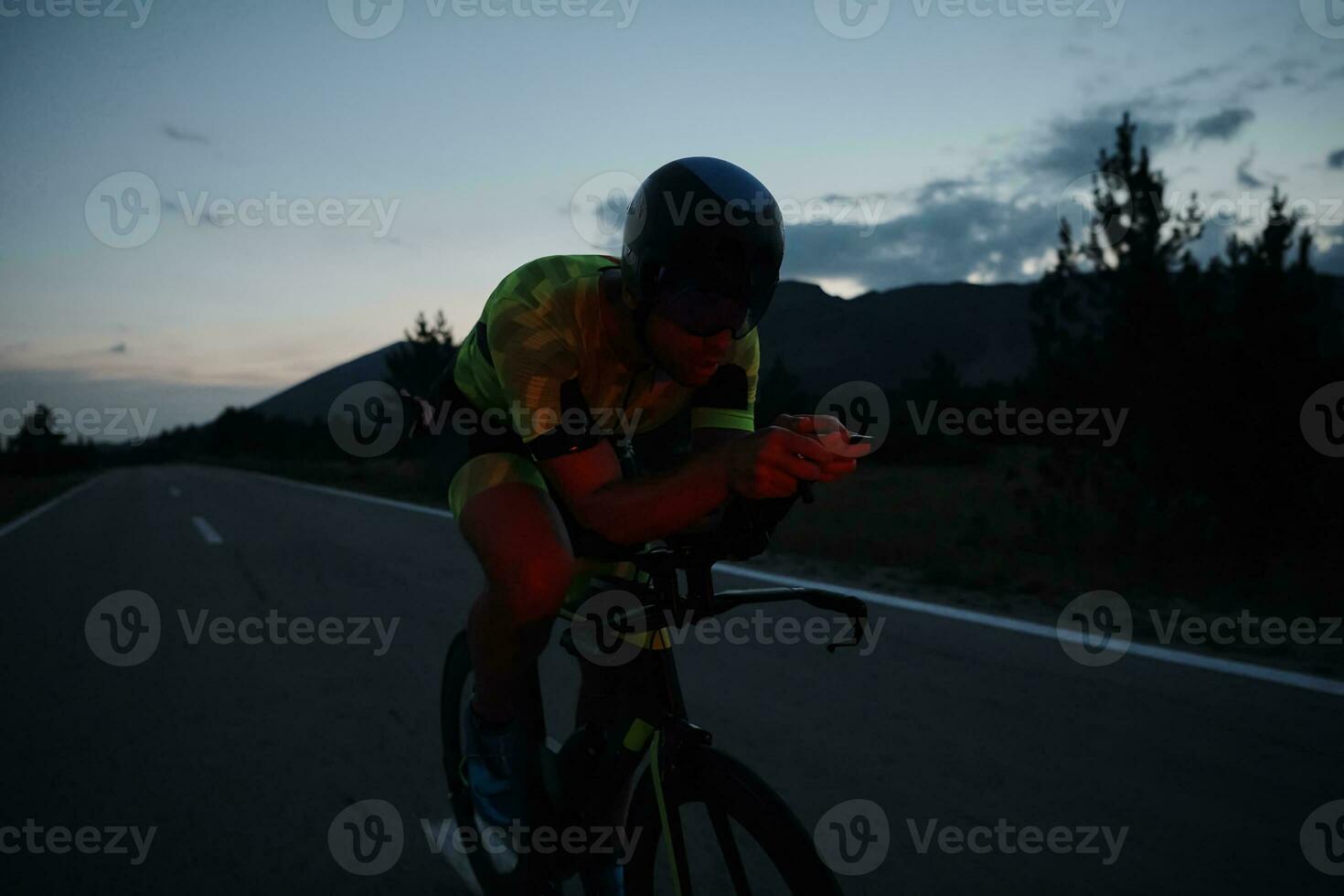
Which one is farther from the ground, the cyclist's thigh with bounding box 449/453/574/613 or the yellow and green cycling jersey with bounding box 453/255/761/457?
the yellow and green cycling jersey with bounding box 453/255/761/457

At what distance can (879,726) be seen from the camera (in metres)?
3.86

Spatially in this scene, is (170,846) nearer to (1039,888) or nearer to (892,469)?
(1039,888)

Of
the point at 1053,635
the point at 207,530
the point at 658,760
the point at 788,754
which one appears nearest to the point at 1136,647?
the point at 1053,635

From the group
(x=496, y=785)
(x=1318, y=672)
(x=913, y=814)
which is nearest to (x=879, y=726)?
(x=913, y=814)

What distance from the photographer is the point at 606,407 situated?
90.9 inches

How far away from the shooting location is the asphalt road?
9.30 feet

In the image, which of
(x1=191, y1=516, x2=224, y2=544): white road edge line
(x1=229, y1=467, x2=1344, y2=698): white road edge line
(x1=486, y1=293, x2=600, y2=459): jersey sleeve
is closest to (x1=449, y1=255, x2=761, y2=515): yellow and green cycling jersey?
(x1=486, y1=293, x2=600, y2=459): jersey sleeve

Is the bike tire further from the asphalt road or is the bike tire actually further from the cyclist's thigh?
the asphalt road

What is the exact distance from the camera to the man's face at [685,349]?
1896mm

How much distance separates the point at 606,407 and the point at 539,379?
15.9 inches

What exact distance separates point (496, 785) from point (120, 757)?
2495 mm

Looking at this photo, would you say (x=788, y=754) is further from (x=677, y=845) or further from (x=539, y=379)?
(x=539, y=379)

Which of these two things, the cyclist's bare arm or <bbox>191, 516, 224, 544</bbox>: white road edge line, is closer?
the cyclist's bare arm

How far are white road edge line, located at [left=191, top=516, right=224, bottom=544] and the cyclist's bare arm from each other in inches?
434
